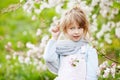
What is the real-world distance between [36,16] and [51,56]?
1.50 metres

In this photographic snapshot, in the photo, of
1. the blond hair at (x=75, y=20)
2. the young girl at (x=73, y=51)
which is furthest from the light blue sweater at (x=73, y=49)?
the blond hair at (x=75, y=20)

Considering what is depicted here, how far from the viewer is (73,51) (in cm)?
416

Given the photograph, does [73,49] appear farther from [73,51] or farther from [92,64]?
[92,64]

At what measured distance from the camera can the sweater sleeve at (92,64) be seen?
4.09m

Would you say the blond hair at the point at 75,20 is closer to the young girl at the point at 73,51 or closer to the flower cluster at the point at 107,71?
the young girl at the point at 73,51

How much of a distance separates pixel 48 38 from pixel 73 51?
1302 millimetres

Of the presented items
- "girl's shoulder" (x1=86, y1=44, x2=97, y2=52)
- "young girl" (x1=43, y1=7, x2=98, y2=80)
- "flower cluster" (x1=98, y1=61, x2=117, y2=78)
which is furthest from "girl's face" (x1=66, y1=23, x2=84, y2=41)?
"flower cluster" (x1=98, y1=61, x2=117, y2=78)

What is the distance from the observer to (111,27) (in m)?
5.83

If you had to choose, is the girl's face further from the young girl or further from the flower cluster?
the flower cluster

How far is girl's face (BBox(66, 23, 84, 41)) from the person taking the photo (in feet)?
13.5

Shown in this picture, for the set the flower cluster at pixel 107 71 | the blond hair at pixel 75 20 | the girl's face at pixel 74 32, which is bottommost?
the flower cluster at pixel 107 71

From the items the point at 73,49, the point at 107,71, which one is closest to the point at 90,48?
the point at 73,49

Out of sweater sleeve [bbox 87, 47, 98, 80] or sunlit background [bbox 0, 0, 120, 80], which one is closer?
sweater sleeve [bbox 87, 47, 98, 80]

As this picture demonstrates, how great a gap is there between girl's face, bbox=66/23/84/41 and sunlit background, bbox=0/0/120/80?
19 centimetres
